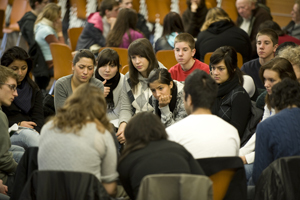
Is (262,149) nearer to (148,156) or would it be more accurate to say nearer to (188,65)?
(148,156)

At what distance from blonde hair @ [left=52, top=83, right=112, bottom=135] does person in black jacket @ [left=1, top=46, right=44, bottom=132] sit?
1.48m

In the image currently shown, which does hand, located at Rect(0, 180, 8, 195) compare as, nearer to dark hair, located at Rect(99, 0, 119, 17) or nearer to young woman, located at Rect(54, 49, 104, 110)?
young woman, located at Rect(54, 49, 104, 110)

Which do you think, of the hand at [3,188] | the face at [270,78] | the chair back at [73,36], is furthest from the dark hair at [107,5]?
the hand at [3,188]

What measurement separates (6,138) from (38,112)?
3.62 feet

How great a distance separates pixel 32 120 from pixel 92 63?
74 cm

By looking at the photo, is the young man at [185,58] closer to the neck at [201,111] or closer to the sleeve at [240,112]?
the sleeve at [240,112]

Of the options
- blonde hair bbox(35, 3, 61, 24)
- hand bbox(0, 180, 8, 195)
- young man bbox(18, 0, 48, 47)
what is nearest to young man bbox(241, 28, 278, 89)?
hand bbox(0, 180, 8, 195)

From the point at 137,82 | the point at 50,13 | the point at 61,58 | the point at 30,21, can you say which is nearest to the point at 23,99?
the point at 137,82

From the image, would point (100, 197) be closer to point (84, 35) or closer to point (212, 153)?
point (212, 153)

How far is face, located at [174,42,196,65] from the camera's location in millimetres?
3885

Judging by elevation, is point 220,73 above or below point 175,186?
above

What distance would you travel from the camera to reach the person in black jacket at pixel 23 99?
3658mm

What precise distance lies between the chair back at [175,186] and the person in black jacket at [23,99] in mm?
1902

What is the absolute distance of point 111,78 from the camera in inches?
153
